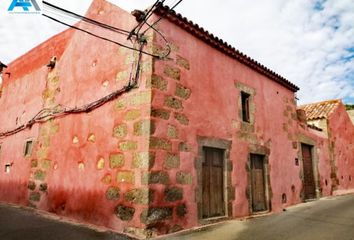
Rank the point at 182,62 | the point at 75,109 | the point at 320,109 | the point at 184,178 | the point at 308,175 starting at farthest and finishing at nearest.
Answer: the point at 320,109, the point at 308,175, the point at 75,109, the point at 182,62, the point at 184,178

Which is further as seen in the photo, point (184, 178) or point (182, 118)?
point (182, 118)

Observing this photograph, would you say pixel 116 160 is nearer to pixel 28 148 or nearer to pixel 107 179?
pixel 107 179

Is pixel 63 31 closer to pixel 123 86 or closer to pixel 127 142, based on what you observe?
pixel 123 86

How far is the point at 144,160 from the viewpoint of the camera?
215 inches

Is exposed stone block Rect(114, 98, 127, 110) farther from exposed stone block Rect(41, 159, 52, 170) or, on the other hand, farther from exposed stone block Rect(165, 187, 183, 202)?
exposed stone block Rect(41, 159, 52, 170)

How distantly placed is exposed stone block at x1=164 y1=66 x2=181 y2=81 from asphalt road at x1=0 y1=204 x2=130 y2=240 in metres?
3.30

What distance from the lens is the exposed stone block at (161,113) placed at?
5.70 metres

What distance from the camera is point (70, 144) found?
739 cm

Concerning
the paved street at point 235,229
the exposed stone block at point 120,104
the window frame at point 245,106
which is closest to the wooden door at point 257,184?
the paved street at point 235,229

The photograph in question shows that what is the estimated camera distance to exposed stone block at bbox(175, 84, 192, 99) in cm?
631

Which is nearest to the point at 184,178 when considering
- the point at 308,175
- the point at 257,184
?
the point at 257,184

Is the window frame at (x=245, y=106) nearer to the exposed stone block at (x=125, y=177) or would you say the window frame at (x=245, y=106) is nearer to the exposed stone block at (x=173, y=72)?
the exposed stone block at (x=173, y=72)

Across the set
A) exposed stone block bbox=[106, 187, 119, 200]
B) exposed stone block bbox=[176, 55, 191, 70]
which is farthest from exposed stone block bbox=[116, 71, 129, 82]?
exposed stone block bbox=[106, 187, 119, 200]

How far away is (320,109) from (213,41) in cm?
1007
